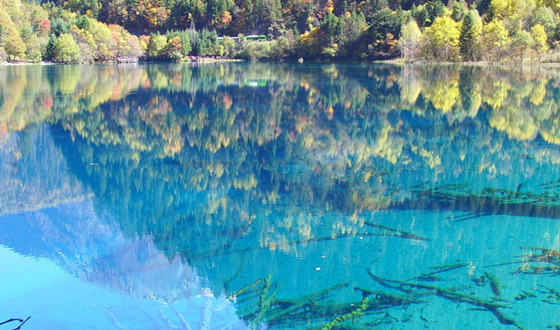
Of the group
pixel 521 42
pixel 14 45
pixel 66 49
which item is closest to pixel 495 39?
pixel 521 42

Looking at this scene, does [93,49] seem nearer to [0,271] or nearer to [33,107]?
[33,107]

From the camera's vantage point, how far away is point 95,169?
43.2 ft

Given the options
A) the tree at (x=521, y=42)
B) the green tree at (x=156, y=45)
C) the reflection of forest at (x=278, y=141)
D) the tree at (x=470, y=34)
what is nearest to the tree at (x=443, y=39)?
the tree at (x=470, y=34)

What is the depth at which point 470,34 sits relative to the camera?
58.9m

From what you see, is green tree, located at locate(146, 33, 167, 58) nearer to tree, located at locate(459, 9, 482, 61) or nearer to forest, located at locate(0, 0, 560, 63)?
forest, located at locate(0, 0, 560, 63)

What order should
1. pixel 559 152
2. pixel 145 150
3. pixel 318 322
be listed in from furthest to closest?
1. pixel 145 150
2. pixel 559 152
3. pixel 318 322

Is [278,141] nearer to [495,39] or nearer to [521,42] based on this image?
[521,42]

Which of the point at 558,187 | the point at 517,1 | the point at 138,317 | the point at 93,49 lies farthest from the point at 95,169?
the point at 93,49

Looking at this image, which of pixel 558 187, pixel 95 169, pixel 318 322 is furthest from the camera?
pixel 95 169

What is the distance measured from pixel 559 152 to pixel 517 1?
57234mm

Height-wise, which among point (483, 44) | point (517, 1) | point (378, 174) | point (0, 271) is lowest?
point (0, 271)

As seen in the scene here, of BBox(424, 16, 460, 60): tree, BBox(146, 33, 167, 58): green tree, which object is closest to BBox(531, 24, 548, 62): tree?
BBox(424, 16, 460, 60): tree

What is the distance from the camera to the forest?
57312 millimetres

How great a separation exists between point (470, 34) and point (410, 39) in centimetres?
1046
